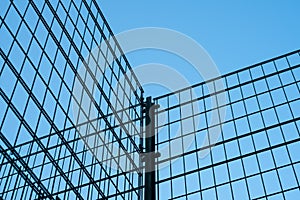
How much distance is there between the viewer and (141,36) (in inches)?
340

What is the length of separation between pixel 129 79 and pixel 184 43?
1.24m

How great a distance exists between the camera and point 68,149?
664 centimetres

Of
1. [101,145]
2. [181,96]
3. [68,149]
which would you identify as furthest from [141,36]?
[68,149]

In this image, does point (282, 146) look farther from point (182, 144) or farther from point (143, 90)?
point (143, 90)

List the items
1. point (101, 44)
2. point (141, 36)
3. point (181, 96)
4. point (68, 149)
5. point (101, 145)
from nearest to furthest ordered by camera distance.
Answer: point (68, 149)
point (101, 145)
point (101, 44)
point (141, 36)
point (181, 96)

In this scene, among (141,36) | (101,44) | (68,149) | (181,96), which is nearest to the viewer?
(68,149)

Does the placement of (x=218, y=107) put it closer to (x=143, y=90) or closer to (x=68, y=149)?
(x=143, y=90)

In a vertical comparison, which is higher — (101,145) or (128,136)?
(128,136)

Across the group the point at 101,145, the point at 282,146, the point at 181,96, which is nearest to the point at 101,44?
the point at 101,145

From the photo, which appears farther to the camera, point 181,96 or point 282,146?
point 181,96

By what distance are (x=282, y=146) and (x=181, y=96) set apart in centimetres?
243

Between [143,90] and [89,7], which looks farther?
[143,90]

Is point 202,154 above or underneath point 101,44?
underneath

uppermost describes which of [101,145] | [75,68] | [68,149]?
[75,68]
